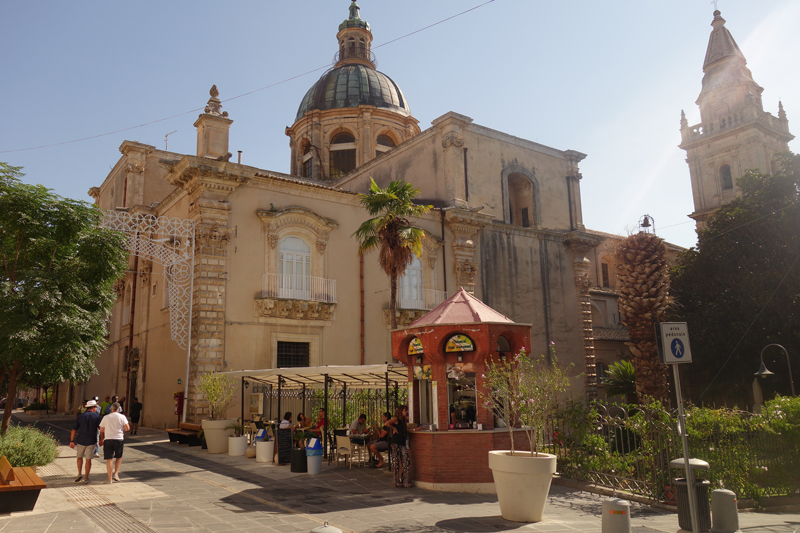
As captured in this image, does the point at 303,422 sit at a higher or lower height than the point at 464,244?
lower

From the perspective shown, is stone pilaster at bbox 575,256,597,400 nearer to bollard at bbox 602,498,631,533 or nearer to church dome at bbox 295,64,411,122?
church dome at bbox 295,64,411,122

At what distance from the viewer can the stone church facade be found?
22375mm

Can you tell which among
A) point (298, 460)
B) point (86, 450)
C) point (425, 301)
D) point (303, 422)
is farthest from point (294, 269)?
point (86, 450)

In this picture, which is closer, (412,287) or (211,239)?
(211,239)

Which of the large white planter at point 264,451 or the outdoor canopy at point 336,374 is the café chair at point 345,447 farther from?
the large white planter at point 264,451

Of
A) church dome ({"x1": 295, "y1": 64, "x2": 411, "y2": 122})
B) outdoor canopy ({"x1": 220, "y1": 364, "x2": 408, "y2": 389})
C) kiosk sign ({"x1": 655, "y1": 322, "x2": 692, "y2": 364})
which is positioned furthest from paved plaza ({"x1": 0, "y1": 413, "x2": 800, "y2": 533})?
church dome ({"x1": 295, "y1": 64, "x2": 411, "y2": 122})

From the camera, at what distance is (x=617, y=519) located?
312 inches

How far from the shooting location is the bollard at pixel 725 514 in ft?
29.0

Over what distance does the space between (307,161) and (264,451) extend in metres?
26.9

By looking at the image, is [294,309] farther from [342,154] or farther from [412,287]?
[342,154]

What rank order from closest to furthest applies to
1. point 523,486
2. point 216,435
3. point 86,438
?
point 523,486, point 86,438, point 216,435

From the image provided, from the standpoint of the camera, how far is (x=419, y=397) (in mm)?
13680

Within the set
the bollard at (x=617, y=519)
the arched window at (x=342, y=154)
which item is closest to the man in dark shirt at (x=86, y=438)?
the bollard at (x=617, y=519)

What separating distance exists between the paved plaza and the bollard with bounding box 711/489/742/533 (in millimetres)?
621
